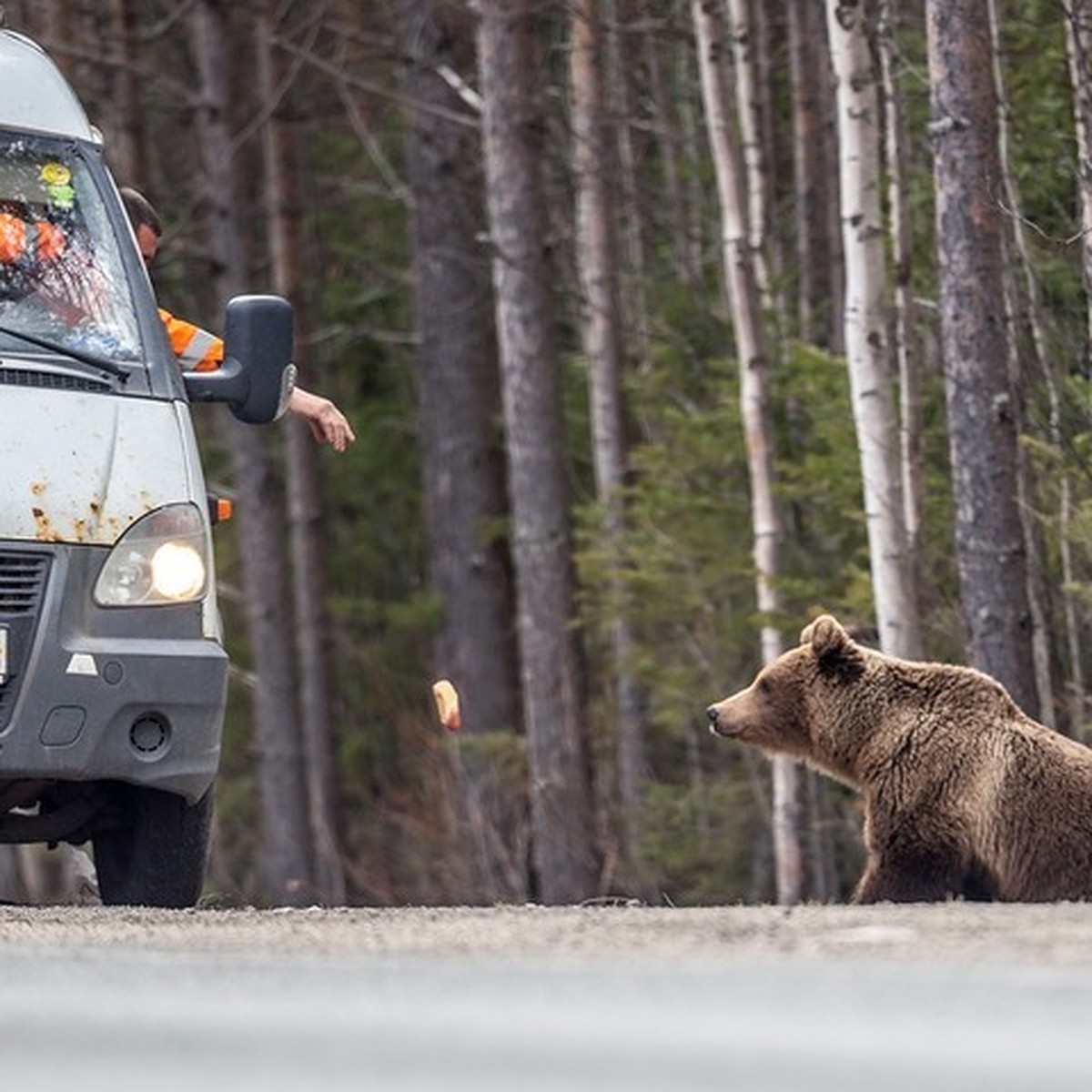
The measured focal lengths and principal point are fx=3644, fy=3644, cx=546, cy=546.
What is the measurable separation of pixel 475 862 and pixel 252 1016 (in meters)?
18.1

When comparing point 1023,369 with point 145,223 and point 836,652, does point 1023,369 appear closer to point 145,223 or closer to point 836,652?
point 836,652

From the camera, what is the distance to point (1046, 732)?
11242 millimetres

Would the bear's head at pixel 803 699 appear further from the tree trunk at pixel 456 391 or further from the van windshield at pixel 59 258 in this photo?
the tree trunk at pixel 456 391

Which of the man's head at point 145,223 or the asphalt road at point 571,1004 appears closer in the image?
the asphalt road at point 571,1004

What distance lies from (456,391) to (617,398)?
12.9ft

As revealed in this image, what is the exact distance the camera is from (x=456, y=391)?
98.6 feet

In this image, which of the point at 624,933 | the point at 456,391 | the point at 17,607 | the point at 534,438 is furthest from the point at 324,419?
the point at 456,391

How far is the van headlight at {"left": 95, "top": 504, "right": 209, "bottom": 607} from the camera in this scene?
35.5 ft

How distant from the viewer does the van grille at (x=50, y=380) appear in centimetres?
1087

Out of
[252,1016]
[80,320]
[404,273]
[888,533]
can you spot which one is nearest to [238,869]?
[404,273]

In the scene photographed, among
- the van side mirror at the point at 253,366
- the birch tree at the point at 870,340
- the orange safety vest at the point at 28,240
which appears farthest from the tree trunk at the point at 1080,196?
the orange safety vest at the point at 28,240

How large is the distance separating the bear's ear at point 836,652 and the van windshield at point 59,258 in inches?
98.3

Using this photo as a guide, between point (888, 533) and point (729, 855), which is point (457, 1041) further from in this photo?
point (729, 855)

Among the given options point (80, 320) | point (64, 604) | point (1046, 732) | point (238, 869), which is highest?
point (80, 320)
